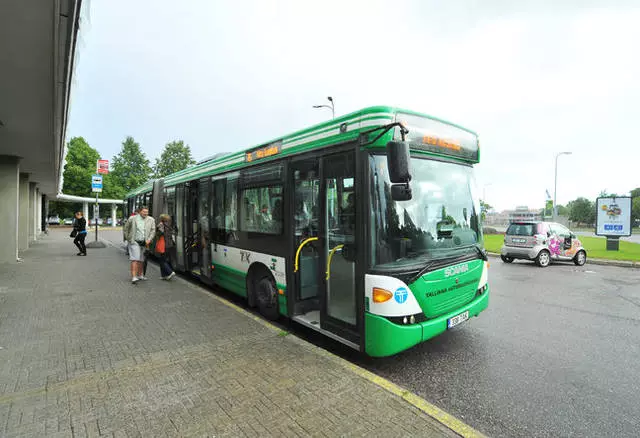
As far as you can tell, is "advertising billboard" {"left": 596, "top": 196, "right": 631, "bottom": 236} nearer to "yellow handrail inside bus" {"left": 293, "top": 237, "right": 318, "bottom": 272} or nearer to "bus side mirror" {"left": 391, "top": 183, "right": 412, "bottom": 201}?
"yellow handrail inside bus" {"left": 293, "top": 237, "right": 318, "bottom": 272}

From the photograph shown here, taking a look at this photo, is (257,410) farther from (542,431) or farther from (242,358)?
(542,431)

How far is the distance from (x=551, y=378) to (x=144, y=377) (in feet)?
14.5

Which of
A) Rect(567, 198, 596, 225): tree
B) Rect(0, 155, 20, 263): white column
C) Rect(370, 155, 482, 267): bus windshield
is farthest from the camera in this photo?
Rect(567, 198, 596, 225): tree

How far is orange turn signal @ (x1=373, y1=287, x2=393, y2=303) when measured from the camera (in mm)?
3633

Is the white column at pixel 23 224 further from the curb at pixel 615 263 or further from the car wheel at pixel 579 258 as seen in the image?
the curb at pixel 615 263

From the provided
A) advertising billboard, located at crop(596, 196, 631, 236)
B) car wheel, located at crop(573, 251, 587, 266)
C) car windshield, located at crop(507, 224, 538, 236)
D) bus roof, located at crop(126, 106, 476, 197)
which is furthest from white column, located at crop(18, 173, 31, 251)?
advertising billboard, located at crop(596, 196, 631, 236)

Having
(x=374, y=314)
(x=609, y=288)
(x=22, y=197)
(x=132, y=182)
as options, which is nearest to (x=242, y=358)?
(x=374, y=314)

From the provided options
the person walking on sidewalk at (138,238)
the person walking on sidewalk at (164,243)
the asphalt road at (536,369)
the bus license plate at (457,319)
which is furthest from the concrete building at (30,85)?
the asphalt road at (536,369)

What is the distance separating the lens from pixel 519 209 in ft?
327

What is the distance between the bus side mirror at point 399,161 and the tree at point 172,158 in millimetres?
62519

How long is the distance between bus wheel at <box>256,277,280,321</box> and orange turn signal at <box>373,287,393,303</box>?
214 cm

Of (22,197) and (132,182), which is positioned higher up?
(132,182)

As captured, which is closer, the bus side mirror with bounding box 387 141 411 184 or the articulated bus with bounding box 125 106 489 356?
the bus side mirror with bounding box 387 141 411 184

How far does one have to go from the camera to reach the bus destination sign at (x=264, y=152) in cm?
535
